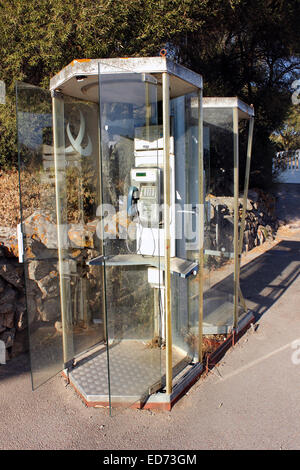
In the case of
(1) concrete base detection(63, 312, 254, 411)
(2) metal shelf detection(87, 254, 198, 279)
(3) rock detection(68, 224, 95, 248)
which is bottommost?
(1) concrete base detection(63, 312, 254, 411)

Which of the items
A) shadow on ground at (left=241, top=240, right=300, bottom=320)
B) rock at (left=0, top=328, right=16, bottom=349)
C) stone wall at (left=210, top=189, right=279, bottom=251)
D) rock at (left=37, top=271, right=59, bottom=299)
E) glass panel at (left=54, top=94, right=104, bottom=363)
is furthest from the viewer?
shadow on ground at (left=241, top=240, right=300, bottom=320)

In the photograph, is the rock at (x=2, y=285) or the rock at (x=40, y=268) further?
the rock at (x=2, y=285)

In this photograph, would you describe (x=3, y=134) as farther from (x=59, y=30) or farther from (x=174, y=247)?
(x=174, y=247)

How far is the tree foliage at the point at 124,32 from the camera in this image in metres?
5.51

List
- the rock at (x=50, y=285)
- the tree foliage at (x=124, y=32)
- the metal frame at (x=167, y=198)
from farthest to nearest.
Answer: the tree foliage at (x=124, y=32), the rock at (x=50, y=285), the metal frame at (x=167, y=198)

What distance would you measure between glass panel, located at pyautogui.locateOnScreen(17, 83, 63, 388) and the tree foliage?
2.91 metres

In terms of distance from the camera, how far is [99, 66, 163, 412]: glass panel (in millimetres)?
2867

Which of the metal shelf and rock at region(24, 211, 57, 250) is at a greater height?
rock at region(24, 211, 57, 250)

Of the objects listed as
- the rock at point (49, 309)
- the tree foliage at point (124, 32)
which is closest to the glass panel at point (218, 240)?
the rock at point (49, 309)

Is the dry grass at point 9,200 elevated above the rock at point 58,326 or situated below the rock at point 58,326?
above

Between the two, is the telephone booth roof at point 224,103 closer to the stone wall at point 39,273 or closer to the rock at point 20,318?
the stone wall at point 39,273

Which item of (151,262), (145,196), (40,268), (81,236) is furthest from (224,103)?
(40,268)

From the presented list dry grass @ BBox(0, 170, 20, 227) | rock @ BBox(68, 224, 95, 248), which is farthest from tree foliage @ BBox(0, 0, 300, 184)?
rock @ BBox(68, 224, 95, 248)

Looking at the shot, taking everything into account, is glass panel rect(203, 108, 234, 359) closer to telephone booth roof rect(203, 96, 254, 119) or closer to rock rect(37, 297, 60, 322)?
telephone booth roof rect(203, 96, 254, 119)
